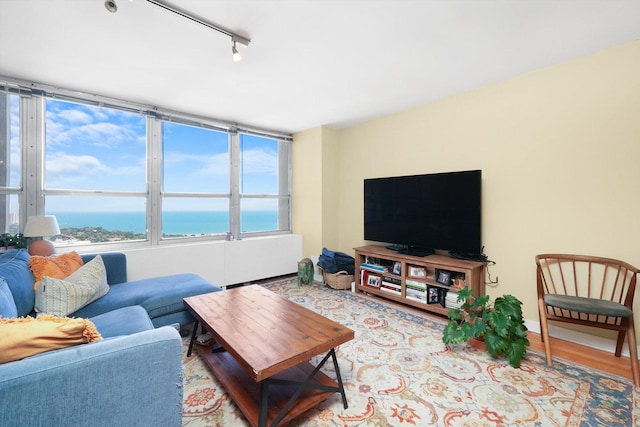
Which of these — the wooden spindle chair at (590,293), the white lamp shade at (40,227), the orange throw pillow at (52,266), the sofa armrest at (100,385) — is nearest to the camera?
the sofa armrest at (100,385)

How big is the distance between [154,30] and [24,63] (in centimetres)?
143

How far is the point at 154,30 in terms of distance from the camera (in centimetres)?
194

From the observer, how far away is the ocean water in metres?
3.05

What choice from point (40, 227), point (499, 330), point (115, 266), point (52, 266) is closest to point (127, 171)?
point (40, 227)

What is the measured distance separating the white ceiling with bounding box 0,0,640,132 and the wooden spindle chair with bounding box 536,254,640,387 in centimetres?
176

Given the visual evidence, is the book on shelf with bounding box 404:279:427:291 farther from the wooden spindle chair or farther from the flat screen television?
the wooden spindle chair

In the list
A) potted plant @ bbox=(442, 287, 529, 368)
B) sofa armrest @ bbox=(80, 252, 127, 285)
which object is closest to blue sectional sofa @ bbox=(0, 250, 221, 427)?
sofa armrest @ bbox=(80, 252, 127, 285)

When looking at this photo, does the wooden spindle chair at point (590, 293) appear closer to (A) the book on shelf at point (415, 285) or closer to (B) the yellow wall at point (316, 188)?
(A) the book on shelf at point (415, 285)

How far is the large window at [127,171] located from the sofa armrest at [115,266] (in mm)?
633

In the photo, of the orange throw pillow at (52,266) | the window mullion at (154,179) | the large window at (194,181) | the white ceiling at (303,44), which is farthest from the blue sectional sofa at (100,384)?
the large window at (194,181)

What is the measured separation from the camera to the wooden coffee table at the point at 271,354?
4.52ft

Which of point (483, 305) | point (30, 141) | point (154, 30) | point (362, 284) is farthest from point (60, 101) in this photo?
point (483, 305)

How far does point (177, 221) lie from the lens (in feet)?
12.2

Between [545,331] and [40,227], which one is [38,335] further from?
Answer: [545,331]
